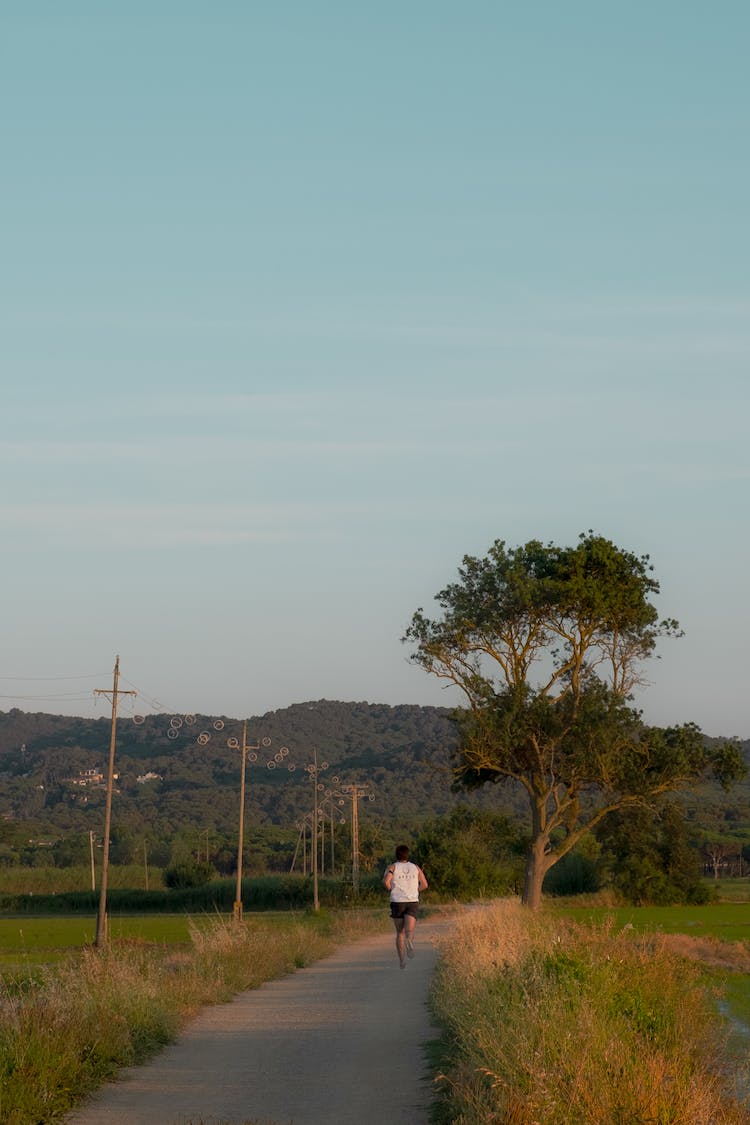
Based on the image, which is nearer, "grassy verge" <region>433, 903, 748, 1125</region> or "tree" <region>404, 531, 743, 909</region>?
"grassy verge" <region>433, 903, 748, 1125</region>

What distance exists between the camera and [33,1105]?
11.2m

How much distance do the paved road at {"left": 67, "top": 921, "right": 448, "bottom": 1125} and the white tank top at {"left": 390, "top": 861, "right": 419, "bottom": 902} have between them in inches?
58.6

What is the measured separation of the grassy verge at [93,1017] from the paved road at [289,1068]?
0.91ft

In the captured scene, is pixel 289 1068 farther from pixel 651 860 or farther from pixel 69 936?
pixel 651 860

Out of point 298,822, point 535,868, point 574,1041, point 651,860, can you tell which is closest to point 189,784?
point 298,822

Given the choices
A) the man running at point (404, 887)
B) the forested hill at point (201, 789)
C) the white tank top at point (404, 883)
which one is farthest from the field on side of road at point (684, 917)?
the forested hill at point (201, 789)

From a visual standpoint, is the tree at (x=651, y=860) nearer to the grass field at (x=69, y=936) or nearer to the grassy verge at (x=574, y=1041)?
the grass field at (x=69, y=936)

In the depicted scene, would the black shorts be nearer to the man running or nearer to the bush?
the man running

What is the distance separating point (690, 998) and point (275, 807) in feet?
517

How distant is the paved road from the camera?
11500mm

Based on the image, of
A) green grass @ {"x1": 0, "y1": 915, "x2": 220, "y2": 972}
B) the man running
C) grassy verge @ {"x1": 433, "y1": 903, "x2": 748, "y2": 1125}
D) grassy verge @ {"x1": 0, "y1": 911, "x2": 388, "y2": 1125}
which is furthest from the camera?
green grass @ {"x1": 0, "y1": 915, "x2": 220, "y2": 972}

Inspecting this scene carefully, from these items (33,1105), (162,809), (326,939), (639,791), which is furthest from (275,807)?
(33,1105)

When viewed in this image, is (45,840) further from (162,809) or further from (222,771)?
(222,771)

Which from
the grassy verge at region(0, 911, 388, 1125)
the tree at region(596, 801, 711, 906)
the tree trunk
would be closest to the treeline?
the tree at region(596, 801, 711, 906)
